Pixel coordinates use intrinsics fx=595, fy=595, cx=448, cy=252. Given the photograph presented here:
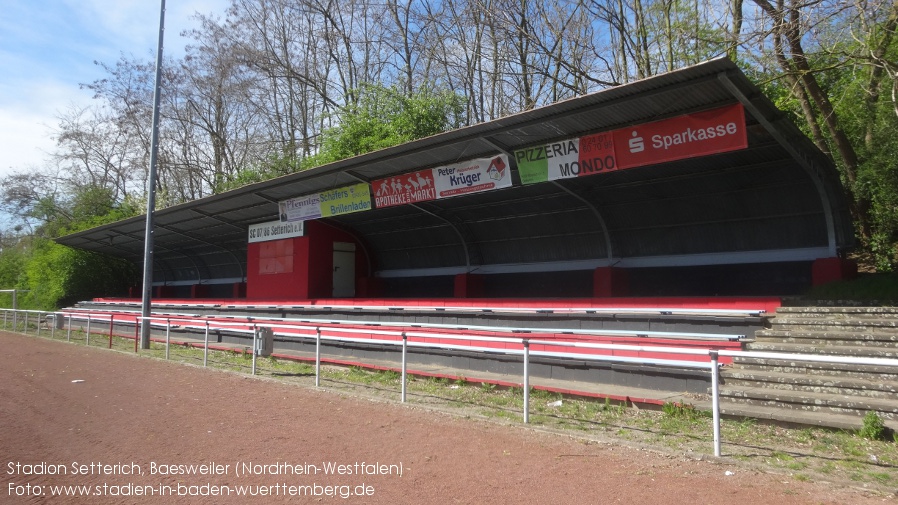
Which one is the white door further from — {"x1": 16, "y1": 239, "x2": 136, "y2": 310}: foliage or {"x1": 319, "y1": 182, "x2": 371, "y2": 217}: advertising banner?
{"x1": 16, "y1": 239, "x2": 136, "y2": 310}: foliage

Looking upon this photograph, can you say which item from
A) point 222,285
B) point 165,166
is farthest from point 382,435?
point 165,166

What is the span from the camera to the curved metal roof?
1038 cm

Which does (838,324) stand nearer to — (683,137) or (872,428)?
(872,428)

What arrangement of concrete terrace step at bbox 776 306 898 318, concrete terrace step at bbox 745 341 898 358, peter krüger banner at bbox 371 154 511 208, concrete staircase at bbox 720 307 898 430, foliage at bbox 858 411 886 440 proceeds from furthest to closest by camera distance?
peter krüger banner at bbox 371 154 511 208 < concrete terrace step at bbox 776 306 898 318 < concrete terrace step at bbox 745 341 898 358 < concrete staircase at bbox 720 307 898 430 < foliage at bbox 858 411 886 440

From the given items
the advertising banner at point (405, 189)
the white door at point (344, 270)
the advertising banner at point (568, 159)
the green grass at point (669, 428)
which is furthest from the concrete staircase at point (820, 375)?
the white door at point (344, 270)

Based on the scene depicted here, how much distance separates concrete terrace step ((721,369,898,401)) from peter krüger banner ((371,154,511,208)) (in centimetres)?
657

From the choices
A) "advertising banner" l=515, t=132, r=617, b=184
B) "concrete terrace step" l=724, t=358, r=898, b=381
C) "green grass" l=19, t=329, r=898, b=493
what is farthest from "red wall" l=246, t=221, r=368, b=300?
"concrete terrace step" l=724, t=358, r=898, b=381

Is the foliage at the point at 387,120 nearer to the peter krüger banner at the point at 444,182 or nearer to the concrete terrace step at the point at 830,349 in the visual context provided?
the peter krüger banner at the point at 444,182

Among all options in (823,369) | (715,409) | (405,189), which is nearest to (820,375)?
(823,369)

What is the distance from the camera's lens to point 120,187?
47.8 metres

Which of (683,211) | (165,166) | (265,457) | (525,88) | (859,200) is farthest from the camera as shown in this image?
(165,166)

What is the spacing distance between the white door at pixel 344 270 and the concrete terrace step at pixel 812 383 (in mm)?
15811

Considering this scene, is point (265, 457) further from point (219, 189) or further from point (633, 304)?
point (219, 189)

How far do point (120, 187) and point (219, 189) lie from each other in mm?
15234
